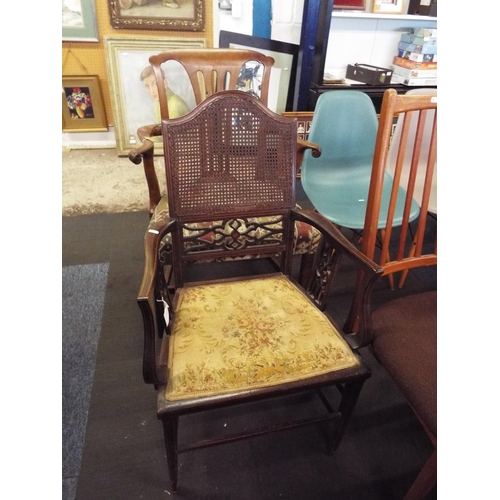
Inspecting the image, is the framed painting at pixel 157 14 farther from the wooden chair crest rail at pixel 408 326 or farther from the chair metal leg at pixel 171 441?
the chair metal leg at pixel 171 441

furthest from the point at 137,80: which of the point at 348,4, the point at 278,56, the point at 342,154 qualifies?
the point at 342,154

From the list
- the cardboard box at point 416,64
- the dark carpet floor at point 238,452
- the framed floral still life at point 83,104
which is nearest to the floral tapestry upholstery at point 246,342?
the dark carpet floor at point 238,452

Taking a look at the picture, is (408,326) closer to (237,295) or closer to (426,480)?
(426,480)

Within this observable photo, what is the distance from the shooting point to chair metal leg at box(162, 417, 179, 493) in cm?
82

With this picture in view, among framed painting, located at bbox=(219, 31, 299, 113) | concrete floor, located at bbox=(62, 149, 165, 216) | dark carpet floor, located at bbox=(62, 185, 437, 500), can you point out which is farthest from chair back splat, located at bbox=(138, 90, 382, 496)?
framed painting, located at bbox=(219, 31, 299, 113)

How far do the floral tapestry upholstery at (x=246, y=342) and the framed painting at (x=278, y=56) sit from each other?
2.03m

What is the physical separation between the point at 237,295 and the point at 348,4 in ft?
7.64

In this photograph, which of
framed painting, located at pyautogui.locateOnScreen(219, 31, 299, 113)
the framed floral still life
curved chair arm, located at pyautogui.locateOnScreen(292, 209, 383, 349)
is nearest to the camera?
curved chair arm, located at pyautogui.locateOnScreen(292, 209, 383, 349)

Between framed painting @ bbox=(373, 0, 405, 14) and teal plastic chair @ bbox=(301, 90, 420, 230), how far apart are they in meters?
1.21

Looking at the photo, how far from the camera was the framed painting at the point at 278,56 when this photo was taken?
2459mm

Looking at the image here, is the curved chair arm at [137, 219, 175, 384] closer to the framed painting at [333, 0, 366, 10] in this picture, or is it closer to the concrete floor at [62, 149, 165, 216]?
the concrete floor at [62, 149, 165, 216]

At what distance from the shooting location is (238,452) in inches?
44.7

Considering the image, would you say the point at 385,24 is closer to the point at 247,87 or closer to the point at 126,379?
the point at 247,87

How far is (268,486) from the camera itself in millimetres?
1056
